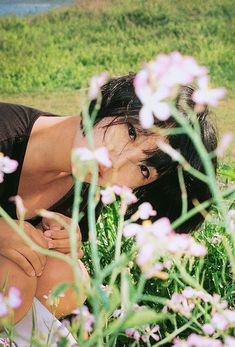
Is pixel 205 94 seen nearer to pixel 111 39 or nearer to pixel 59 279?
pixel 59 279

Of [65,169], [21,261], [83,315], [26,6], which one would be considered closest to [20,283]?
[21,261]

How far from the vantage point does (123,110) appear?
138 centimetres

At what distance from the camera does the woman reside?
129 cm

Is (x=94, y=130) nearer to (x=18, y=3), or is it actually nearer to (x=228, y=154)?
(x=228, y=154)

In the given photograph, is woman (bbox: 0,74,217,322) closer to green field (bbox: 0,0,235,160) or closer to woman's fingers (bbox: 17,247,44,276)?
woman's fingers (bbox: 17,247,44,276)

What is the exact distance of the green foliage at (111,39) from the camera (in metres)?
4.55

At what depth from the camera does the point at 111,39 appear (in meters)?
4.82

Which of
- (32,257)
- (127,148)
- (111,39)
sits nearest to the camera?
(127,148)

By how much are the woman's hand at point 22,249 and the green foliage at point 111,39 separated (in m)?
3.11

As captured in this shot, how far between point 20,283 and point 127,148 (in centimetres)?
31

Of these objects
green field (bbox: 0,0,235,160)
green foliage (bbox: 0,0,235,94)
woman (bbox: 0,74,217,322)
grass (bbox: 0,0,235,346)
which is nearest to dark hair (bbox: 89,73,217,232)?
woman (bbox: 0,74,217,322)

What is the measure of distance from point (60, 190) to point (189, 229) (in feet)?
0.98

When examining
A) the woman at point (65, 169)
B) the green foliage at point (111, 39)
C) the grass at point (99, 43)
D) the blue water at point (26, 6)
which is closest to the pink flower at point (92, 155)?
the woman at point (65, 169)

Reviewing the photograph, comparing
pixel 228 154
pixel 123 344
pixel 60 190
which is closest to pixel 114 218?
pixel 60 190
